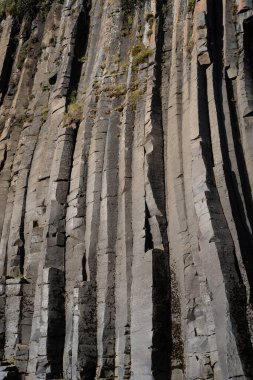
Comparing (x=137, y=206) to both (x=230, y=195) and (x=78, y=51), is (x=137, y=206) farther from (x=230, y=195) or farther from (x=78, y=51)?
(x=78, y=51)

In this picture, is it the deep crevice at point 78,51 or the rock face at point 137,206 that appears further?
the deep crevice at point 78,51

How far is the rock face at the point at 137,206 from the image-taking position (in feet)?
32.9

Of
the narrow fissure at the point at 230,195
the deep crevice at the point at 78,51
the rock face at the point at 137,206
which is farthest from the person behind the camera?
the deep crevice at the point at 78,51

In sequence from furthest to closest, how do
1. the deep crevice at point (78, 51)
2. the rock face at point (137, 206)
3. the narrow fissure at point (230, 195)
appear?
the deep crevice at point (78, 51)
the rock face at point (137, 206)
the narrow fissure at point (230, 195)

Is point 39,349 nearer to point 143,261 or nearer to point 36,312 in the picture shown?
point 36,312

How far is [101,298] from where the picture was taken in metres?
11.7

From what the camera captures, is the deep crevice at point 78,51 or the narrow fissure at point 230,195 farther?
the deep crevice at point 78,51

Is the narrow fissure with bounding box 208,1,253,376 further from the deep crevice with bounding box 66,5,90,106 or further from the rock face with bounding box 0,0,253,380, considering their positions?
the deep crevice with bounding box 66,5,90,106

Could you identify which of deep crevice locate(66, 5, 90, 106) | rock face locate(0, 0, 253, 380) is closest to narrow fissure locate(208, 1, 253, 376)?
rock face locate(0, 0, 253, 380)

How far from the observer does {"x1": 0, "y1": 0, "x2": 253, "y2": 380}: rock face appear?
10.0 metres

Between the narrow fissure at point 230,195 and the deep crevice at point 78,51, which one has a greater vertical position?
the deep crevice at point 78,51

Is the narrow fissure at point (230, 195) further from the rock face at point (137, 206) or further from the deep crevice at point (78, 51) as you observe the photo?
the deep crevice at point (78, 51)

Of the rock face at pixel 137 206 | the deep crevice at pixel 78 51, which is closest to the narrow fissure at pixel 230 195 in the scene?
the rock face at pixel 137 206

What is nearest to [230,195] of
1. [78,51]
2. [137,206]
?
[137,206]
